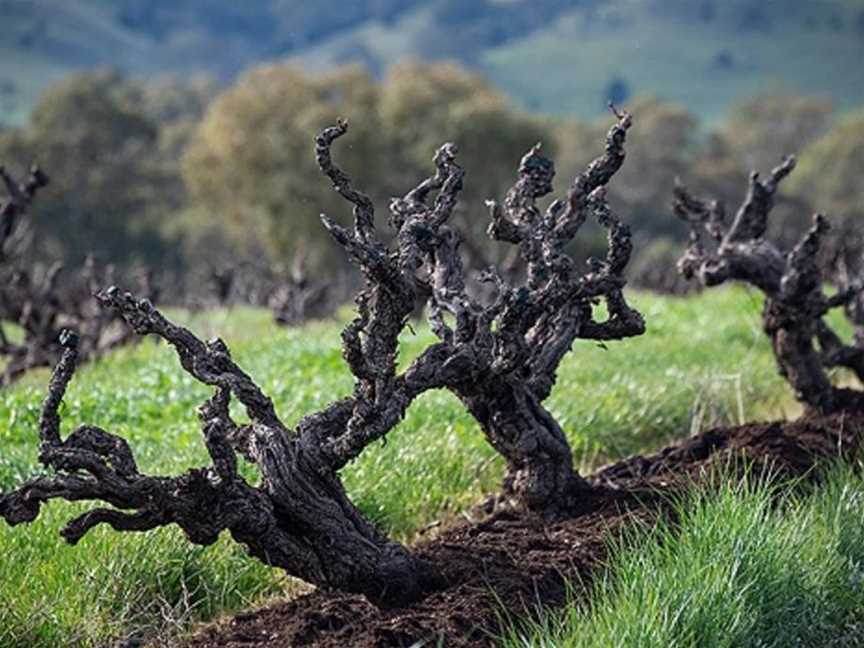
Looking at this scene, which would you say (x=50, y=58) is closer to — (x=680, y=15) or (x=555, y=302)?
(x=680, y=15)

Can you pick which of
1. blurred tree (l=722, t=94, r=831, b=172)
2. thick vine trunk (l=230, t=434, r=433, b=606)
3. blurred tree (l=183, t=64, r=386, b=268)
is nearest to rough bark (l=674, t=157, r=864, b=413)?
thick vine trunk (l=230, t=434, r=433, b=606)

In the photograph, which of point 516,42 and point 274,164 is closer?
point 274,164

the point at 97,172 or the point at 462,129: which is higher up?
the point at 97,172

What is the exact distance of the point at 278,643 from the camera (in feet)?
15.2

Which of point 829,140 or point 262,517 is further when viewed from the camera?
point 829,140

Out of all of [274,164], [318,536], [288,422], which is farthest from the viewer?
[274,164]

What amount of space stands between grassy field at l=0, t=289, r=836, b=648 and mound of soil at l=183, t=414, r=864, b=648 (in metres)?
0.45

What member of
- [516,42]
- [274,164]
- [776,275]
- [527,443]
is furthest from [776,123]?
[516,42]

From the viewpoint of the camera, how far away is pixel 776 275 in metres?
8.59

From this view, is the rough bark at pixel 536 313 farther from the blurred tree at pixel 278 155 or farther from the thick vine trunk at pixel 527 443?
the blurred tree at pixel 278 155

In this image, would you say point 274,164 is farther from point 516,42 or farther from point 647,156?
point 516,42

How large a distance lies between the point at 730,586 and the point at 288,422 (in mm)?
4143

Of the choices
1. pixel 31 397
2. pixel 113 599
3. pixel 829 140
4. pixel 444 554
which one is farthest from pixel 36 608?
pixel 829 140

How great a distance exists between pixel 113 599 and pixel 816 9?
149 metres
